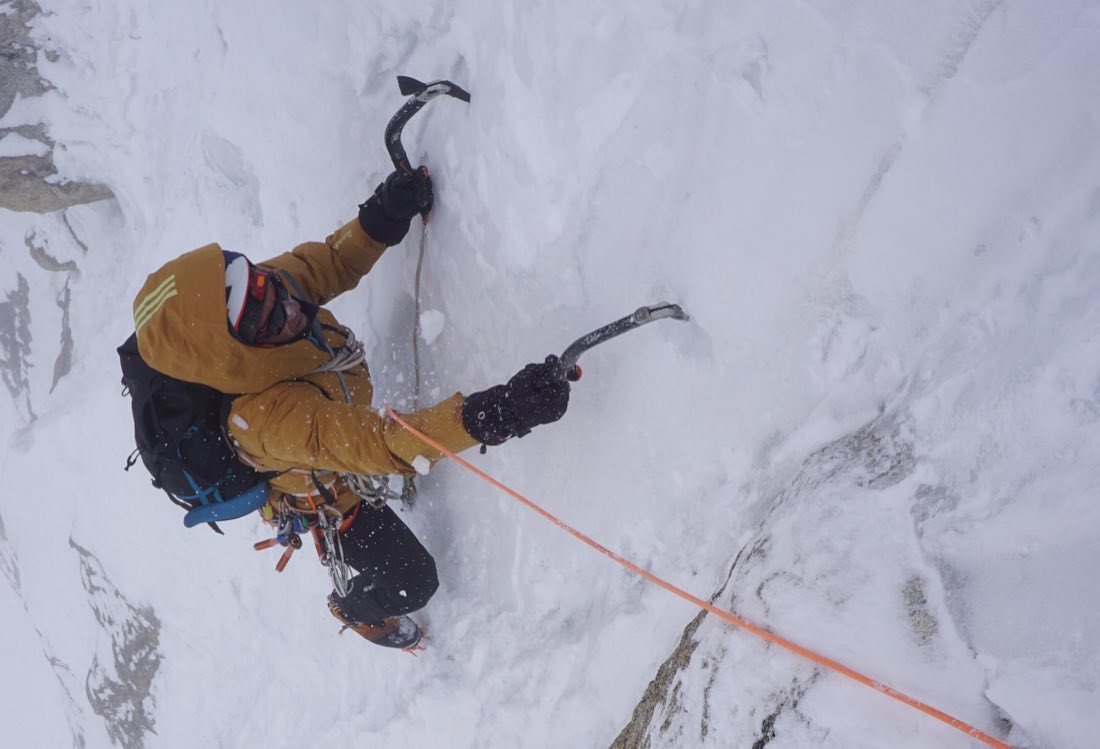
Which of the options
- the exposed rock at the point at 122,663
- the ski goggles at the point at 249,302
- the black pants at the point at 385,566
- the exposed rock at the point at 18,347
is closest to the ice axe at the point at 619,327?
the ski goggles at the point at 249,302

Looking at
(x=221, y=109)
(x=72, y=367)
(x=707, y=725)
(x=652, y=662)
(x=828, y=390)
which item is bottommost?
(x=707, y=725)

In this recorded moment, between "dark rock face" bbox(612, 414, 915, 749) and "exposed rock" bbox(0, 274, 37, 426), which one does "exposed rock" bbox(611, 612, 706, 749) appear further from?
"exposed rock" bbox(0, 274, 37, 426)

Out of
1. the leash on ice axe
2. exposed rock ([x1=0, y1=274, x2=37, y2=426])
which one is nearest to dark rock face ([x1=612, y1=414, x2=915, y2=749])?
the leash on ice axe

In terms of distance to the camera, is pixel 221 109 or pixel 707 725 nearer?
pixel 707 725

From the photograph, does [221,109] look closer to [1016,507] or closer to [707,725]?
[707,725]

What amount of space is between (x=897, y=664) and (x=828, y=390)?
0.79 metres

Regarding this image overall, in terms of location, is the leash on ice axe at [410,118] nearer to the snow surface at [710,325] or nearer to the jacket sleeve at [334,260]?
the snow surface at [710,325]

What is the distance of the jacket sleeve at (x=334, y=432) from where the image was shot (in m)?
2.51

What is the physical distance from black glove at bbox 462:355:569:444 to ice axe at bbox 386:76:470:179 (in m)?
1.33

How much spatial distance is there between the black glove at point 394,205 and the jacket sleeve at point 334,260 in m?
0.05

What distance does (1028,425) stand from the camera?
5.28 feet

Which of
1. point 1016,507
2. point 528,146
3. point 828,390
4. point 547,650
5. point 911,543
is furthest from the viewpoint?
point 547,650

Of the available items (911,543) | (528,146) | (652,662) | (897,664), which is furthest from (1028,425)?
(528,146)

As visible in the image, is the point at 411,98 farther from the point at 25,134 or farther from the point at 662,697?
the point at 25,134
